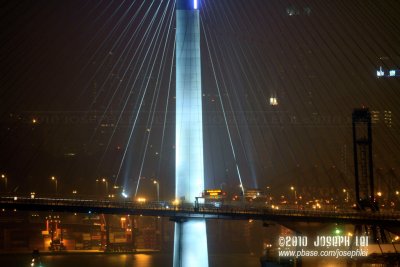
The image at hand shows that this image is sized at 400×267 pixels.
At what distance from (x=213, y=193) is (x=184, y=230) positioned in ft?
6.48

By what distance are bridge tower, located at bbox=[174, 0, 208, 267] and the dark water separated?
885cm

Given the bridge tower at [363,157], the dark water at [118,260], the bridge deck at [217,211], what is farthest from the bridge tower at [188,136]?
the dark water at [118,260]

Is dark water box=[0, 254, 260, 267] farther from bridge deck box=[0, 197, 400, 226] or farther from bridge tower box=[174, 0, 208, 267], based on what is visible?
bridge tower box=[174, 0, 208, 267]

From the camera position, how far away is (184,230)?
2934 centimetres

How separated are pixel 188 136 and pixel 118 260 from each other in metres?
14.0

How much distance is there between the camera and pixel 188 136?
2961 centimetres

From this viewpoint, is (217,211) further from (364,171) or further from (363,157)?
(363,157)

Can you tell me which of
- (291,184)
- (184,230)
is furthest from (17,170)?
(184,230)

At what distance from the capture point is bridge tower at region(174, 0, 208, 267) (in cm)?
2894

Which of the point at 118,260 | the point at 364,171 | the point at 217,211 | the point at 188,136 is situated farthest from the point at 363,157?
the point at 118,260

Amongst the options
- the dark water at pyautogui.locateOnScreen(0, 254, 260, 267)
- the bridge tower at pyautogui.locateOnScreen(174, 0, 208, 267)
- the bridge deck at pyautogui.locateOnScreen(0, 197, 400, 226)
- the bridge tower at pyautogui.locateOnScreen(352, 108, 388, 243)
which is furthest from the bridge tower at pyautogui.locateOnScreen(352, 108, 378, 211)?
the bridge tower at pyautogui.locateOnScreen(174, 0, 208, 267)

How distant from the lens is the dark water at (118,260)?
3853cm

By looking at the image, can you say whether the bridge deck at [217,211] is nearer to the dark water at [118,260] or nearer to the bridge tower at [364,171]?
the bridge tower at [364,171]

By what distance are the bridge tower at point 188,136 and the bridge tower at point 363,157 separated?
7.14m
